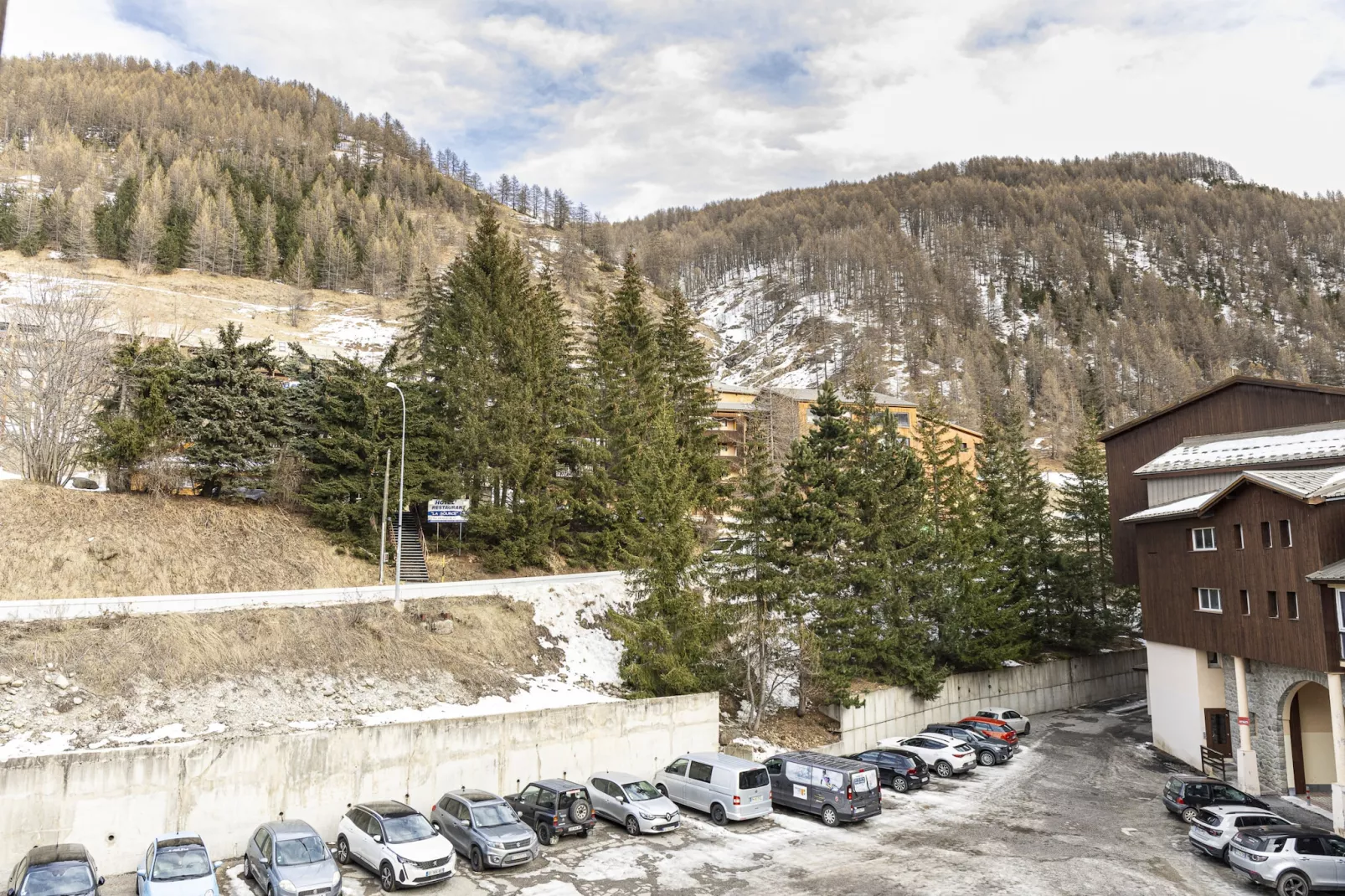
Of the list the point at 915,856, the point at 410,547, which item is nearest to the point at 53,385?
the point at 410,547

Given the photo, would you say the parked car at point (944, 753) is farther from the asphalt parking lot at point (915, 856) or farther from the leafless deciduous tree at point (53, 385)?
the leafless deciduous tree at point (53, 385)

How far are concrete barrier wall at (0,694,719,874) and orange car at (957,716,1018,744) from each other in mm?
16718

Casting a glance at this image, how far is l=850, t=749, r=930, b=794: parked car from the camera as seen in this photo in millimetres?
28578

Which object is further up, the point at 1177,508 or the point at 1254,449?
the point at 1254,449

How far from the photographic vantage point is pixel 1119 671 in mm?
51812

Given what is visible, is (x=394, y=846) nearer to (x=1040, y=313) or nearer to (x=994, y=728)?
(x=994, y=728)

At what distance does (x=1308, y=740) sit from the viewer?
29.1 meters

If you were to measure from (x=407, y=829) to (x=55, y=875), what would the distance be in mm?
6706

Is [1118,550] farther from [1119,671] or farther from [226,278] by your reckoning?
[226,278]

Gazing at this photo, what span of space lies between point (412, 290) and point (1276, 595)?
340ft

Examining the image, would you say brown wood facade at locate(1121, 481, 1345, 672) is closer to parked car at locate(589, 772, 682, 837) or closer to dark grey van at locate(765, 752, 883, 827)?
dark grey van at locate(765, 752, 883, 827)

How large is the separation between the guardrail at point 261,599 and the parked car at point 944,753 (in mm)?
15526

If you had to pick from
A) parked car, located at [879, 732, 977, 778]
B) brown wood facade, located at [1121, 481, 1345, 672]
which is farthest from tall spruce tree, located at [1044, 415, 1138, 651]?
parked car, located at [879, 732, 977, 778]

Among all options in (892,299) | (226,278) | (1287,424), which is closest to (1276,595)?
(1287,424)
